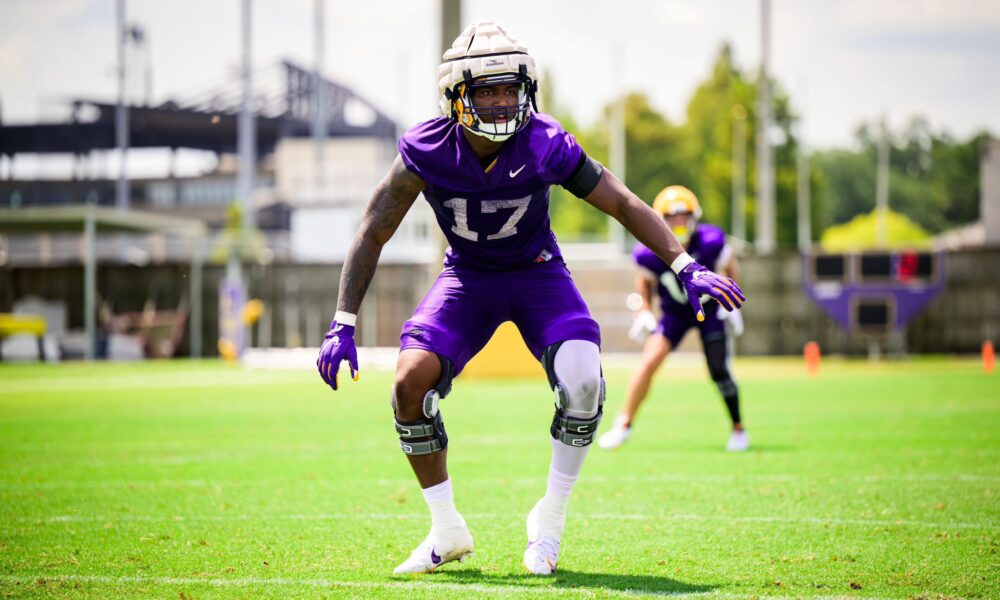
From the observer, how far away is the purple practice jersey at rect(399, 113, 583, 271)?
532 cm

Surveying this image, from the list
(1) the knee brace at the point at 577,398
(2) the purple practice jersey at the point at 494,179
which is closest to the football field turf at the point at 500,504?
(1) the knee brace at the point at 577,398

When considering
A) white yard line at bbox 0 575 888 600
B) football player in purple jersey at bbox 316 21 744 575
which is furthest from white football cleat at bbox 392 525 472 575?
white yard line at bbox 0 575 888 600

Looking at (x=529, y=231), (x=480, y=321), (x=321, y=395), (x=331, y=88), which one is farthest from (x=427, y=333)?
(x=331, y=88)

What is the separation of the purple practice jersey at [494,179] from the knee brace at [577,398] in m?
0.60

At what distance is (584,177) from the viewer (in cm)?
539

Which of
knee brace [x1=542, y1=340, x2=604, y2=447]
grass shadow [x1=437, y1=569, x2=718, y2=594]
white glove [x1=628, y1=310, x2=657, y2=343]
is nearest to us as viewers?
grass shadow [x1=437, y1=569, x2=718, y2=594]

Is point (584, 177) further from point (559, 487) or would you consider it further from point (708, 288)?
point (559, 487)

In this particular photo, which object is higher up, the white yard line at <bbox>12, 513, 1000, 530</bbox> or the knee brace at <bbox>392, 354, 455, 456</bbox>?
the knee brace at <bbox>392, 354, 455, 456</bbox>

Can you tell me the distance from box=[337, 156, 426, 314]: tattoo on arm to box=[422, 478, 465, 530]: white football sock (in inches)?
37.9

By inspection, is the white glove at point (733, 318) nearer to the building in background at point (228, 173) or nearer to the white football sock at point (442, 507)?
the white football sock at point (442, 507)

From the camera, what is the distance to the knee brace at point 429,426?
5.34 meters

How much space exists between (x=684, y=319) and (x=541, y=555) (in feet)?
17.2

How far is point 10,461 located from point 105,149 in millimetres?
28509

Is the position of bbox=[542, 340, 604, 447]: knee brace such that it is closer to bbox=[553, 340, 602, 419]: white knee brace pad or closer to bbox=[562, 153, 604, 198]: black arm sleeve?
bbox=[553, 340, 602, 419]: white knee brace pad
